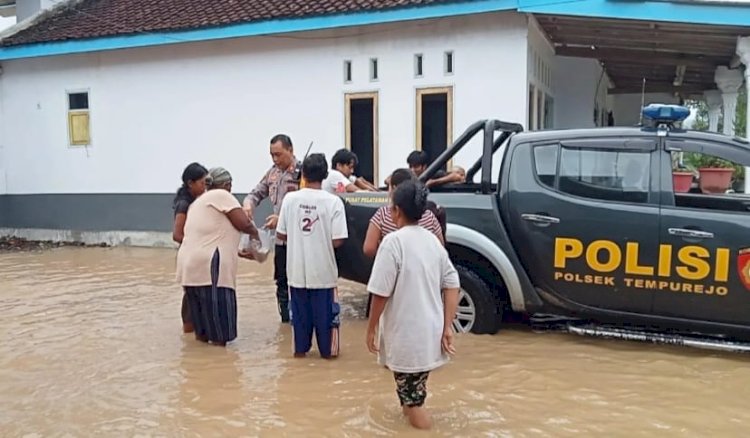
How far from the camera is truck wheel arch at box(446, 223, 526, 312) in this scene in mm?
5777

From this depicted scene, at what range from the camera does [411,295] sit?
12.4ft

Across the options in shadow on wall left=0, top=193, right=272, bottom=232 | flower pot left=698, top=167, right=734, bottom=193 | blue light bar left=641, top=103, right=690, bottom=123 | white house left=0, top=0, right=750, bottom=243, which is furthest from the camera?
shadow on wall left=0, top=193, right=272, bottom=232

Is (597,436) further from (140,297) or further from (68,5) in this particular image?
(68,5)

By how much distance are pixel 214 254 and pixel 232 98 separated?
7477 millimetres

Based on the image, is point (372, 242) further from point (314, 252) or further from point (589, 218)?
point (589, 218)

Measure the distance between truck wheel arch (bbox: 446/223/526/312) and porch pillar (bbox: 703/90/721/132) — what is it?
38.3 ft

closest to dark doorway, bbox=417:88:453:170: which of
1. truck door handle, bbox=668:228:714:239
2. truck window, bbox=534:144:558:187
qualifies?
truck window, bbox=534:144:558:187

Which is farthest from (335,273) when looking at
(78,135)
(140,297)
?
(78,135)

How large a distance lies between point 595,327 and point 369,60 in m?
6.88

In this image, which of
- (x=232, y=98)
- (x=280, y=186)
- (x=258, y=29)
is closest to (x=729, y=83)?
(x=258, y=29)

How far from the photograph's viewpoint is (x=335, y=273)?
540 centimetres

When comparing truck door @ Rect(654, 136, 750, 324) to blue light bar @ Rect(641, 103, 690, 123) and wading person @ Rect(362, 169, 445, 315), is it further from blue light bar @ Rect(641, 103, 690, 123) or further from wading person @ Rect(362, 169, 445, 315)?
wading person @ Rect(362, 169, 445, 315)

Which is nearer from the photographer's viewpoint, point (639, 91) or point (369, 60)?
point (369, 60)

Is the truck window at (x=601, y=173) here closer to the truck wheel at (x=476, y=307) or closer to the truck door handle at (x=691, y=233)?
the truck door handle at (x=691, y=233)
